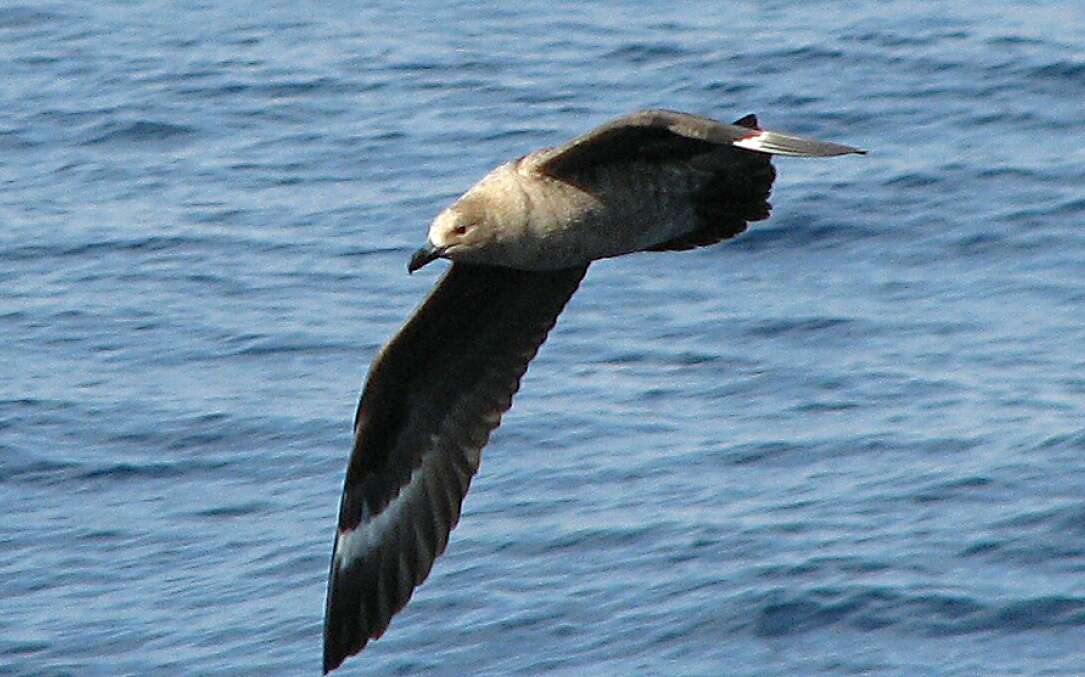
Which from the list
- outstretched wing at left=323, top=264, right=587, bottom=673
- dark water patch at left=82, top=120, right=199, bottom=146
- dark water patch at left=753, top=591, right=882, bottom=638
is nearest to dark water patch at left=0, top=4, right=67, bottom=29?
dark water patch at left=82, top=120, right=199, bottom=146

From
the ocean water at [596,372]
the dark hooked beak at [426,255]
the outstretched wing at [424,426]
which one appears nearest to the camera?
the dark hooked beak at [426,255]

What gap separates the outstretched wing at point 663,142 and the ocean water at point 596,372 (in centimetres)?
177

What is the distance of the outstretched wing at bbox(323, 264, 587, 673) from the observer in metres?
Result: 6.38

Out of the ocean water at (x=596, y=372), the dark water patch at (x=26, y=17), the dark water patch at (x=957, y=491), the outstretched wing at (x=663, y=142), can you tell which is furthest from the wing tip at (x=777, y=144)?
the dark water patch at (x=26, y=17)

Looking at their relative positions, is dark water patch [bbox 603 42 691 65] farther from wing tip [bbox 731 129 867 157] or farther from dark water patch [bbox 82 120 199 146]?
wing tip [bbox 731 129 867 157]

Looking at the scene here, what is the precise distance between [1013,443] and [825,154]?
3078 mm

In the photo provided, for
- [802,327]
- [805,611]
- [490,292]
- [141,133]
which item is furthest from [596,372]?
[141,133]

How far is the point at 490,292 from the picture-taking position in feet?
20.9

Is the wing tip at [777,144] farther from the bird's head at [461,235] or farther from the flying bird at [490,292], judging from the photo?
the bird's head at [461,235]

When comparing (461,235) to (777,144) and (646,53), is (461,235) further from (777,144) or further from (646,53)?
(646,53)

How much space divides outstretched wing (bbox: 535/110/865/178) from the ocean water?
177 cm

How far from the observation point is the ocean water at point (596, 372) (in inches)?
284

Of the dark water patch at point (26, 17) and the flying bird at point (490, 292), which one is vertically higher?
the flying bird at point (490, 292)

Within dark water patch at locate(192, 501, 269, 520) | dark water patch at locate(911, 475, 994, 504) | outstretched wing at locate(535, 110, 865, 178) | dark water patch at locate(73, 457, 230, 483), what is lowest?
dark water patch at locate(911, 475, 994, 504)
